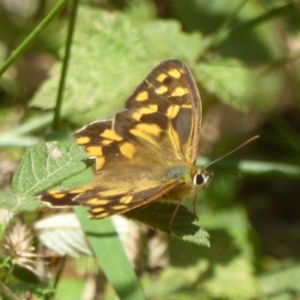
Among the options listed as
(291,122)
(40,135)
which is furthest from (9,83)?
(291,122)

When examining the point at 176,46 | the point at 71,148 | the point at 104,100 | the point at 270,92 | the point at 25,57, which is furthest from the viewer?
the point at 25,57

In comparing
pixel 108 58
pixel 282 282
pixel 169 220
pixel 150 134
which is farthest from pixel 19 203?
pixel 282 282

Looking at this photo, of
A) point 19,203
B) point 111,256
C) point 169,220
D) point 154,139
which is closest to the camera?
point 19,203

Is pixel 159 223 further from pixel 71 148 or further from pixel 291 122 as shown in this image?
pixel 291 122

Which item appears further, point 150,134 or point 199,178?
point 150,134

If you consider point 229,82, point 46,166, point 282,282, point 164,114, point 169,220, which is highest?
point 229,82

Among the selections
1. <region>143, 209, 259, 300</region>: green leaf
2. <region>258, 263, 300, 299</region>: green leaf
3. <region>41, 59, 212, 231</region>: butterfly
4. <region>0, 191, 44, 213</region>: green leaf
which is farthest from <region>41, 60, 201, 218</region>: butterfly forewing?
<region>258, 263, 300, 299</region>: green leaf

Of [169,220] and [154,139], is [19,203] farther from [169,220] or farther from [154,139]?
[154,139]

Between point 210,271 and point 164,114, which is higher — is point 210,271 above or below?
below
